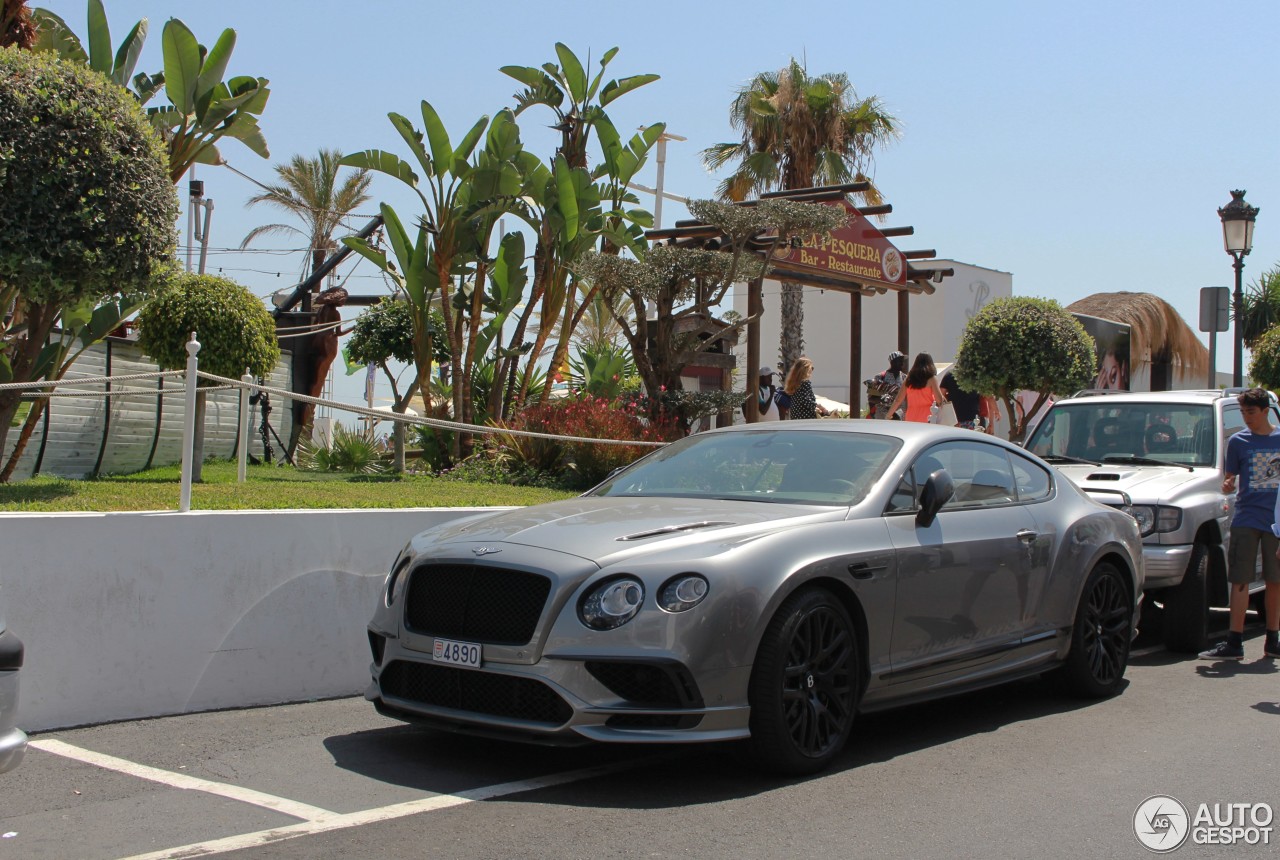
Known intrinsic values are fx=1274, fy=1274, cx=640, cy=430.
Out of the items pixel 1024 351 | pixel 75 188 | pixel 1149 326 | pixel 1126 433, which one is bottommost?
pixel 1126 433

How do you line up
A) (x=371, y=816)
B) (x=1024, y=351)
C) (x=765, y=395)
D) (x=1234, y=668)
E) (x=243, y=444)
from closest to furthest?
(x=371, y=816)
(x=1234, y=668)
(x=243, y=444)
(x=1024, y=351)
(x=765, y=395)

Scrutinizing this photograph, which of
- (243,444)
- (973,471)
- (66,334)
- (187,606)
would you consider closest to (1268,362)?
(973,471)

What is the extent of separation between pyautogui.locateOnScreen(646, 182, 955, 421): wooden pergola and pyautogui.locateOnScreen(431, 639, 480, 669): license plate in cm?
978

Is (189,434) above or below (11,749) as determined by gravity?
above

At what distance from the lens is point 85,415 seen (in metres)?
13.1

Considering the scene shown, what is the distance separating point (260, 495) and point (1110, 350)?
23942 millimetres

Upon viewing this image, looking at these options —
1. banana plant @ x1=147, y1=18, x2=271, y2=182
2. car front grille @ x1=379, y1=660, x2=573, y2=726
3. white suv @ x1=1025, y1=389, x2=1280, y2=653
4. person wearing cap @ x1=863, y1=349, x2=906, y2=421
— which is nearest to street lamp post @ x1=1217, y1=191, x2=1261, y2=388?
person wearing cap @ x1=863, y1=349, x2=906, y2=421

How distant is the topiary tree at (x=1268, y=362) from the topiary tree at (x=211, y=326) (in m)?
18.2

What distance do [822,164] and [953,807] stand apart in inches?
948

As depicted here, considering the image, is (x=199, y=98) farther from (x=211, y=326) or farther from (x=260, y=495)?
(x=260, y=495)

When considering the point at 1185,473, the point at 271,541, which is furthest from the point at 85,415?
the point at 1185,473

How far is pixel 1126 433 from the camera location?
10250mm

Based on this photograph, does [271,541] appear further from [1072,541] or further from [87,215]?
[1072,541]

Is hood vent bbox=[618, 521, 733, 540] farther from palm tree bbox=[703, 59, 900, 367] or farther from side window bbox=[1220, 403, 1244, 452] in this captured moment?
palm tree bbox=[703, 59, 900, 367]
